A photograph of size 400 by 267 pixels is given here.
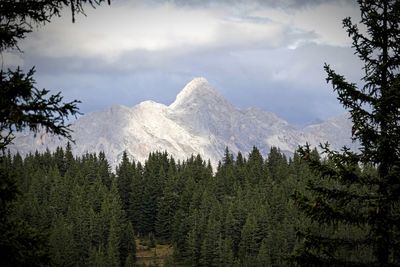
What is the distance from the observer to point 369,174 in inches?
648

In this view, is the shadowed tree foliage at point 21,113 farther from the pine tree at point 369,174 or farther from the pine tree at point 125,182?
the pine tree at point 125,182

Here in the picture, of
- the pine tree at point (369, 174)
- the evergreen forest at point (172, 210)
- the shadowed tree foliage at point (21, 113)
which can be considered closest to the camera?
the shadowed tree foliage at point (21, 113)

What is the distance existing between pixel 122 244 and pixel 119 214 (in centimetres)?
1148

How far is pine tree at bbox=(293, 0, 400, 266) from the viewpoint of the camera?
15734 mm

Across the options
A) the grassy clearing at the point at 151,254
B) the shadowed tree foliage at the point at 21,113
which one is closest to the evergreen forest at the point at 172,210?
the grassy clearing at the point at 151,254

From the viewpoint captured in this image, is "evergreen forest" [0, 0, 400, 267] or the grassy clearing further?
the grassy clearing

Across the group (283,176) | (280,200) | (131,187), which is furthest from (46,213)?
(283,176)

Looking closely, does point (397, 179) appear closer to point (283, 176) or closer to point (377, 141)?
point (377, 141)

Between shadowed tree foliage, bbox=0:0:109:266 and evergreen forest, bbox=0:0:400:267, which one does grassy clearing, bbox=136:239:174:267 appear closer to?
evergreen forest, bbox=0:0:400:267

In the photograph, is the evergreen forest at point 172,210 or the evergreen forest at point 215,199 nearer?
the evergreen forest at point 215,199

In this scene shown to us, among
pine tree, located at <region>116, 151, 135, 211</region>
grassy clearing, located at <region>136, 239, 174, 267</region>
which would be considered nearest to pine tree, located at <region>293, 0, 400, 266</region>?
grassy clearing, located at <region>136, 239, 174, 267</region>

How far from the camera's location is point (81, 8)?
1108 centimetres

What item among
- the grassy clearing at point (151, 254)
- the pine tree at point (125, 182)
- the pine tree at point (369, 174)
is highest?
the pine tree at point (125, 182)

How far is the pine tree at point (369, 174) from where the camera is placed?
15.7 meters
